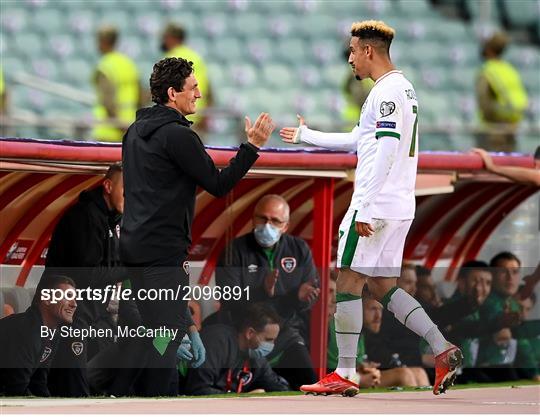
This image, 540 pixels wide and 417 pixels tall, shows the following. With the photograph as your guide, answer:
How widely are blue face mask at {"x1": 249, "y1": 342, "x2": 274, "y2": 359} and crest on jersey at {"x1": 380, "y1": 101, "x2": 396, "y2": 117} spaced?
1.90m

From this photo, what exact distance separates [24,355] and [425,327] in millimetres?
1838

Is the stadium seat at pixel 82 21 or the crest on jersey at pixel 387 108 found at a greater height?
the stadium seat at pixel 82 21

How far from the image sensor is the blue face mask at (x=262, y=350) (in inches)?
332

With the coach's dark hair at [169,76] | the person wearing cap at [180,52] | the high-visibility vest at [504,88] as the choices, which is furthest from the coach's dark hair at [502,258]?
the high-visibility vest at [504,88]

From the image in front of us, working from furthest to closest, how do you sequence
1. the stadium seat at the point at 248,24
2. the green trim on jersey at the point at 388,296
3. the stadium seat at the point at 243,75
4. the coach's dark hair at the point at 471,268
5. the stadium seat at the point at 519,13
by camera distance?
the stadium seat at the point at 519,13 → the stadium seat at the point at 248,24 → the stadium seat at the point at 243,75 → the coach's dark hair at the point at 471,268 → the green trim on jersey at the point at 388,296

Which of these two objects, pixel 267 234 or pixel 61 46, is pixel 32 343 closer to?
pixel 267 234

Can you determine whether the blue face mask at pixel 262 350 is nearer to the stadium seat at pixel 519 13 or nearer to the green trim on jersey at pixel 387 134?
the green trim on jersey at pixel 387 134

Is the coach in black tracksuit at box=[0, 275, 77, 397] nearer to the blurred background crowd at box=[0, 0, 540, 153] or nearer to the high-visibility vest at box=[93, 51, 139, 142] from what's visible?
the high-visibility vest at box=[93, 51, 139, 142]

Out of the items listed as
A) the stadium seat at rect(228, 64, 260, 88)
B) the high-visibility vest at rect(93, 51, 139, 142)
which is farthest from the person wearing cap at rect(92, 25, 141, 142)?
the stadium seat at rect(228, 64, 260, 88)

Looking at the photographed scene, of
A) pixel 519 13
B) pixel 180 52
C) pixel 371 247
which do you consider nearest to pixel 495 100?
pixel 180 52

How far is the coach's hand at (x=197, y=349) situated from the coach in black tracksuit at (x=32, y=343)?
0.58 metres

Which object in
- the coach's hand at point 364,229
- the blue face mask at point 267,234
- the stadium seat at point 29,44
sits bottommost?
the coach's hand at point 364,229

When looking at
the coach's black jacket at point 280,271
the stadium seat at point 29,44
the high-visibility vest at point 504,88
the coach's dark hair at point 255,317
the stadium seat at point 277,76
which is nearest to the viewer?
the coach's dark hair at point 255,317

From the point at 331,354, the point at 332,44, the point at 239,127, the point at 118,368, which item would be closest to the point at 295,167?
the point at 331,354
